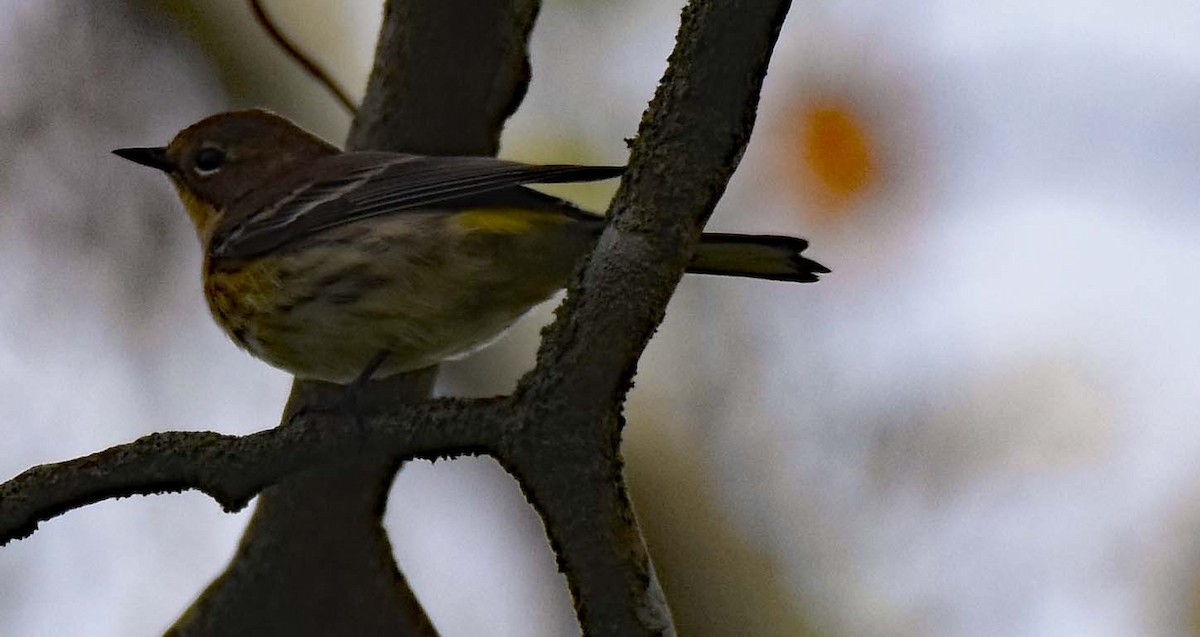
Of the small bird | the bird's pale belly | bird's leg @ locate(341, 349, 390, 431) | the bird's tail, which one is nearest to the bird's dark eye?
the small bird

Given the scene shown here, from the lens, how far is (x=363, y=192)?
364 cm

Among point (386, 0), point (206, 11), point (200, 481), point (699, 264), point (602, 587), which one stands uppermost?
point (206, 11)

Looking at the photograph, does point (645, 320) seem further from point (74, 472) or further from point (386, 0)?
point (386, 0)

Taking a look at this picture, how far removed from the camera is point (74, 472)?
2.44 metres

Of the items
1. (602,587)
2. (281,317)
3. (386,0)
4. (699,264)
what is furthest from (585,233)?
(602,587)

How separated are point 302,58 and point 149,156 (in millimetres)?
552

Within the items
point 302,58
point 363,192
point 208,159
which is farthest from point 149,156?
point 363,192

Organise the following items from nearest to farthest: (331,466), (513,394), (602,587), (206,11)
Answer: (602,587) < (513,394) < (331,466) < (206,11)

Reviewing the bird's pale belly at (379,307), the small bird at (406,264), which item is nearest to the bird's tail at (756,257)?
the small bird at (406,264)

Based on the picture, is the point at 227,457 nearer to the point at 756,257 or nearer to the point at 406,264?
the point at 406,264

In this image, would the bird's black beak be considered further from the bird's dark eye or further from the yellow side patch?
the yellow side patch

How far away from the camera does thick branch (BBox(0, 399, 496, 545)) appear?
243 centimetres

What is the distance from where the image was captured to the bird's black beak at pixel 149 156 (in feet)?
14.2

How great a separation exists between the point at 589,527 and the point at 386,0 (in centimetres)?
215
